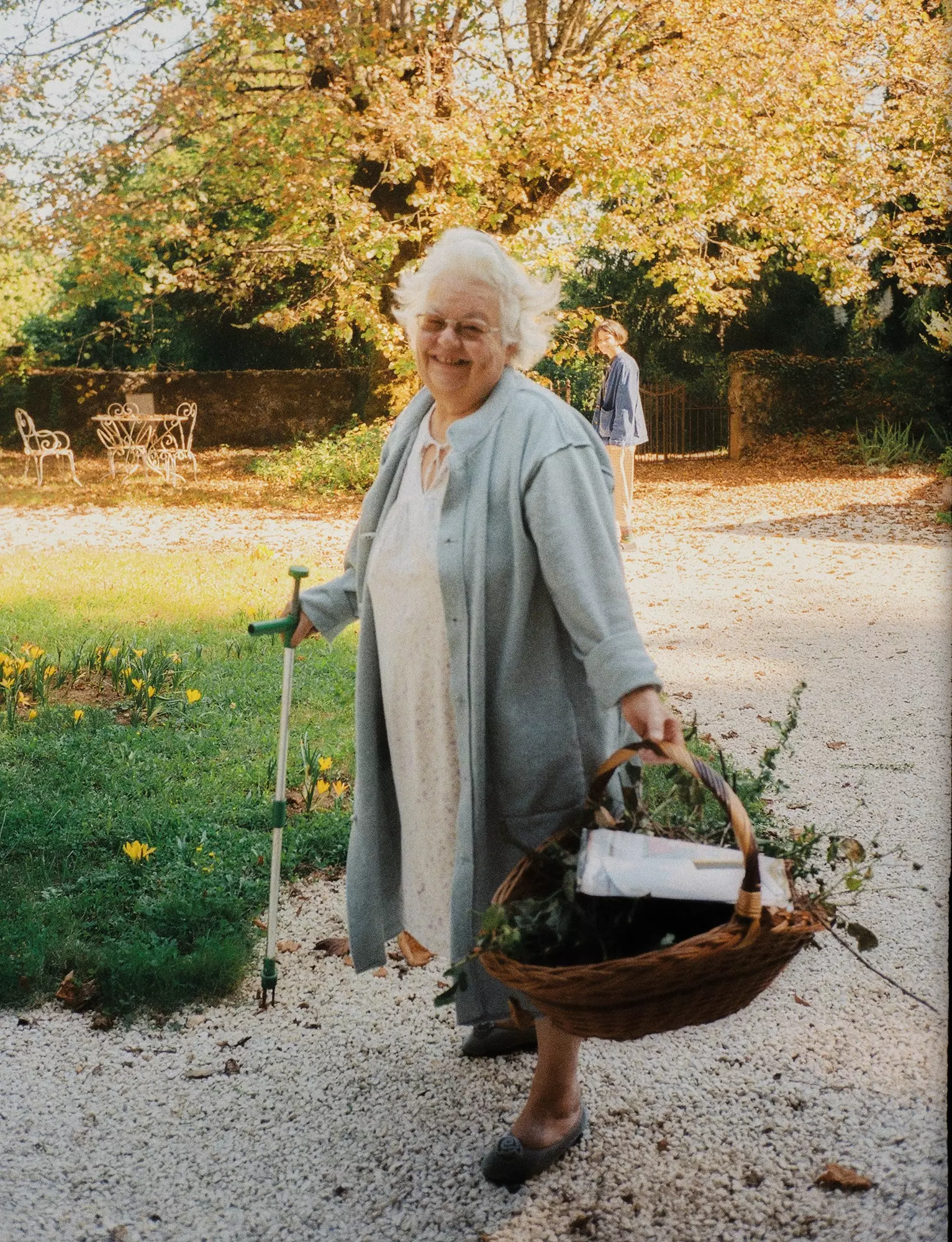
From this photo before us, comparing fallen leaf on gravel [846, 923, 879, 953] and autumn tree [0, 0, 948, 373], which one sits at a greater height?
autumn tree [0, 0, 948, 373]

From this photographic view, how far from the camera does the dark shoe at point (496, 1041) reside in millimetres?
3068

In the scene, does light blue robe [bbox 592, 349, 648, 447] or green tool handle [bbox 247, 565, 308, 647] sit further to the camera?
light blue robe [bbox 592, 349, 648, 447]

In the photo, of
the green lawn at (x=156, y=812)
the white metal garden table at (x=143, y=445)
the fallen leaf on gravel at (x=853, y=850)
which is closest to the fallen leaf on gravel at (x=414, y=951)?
the green lawn at (x=156, y=812)

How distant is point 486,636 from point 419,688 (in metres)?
0.25

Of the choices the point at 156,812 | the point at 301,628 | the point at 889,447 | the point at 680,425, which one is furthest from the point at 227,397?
the point at 301,628

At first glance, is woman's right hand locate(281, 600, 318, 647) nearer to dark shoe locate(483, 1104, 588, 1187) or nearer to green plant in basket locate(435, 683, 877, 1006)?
green plant in basket locate(435, 683, 877, 1006)

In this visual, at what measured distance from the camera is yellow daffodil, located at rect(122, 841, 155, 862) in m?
3.91

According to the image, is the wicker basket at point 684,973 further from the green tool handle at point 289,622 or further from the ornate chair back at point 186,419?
the ornate chair back at point 186,419

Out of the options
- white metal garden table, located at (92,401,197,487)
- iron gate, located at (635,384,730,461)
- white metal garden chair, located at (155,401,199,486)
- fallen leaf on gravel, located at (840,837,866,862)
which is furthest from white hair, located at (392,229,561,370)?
iron gate, located at (635,384,730,461)

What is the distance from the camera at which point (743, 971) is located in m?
1.97

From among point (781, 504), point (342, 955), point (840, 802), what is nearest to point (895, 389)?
point (781, 504)

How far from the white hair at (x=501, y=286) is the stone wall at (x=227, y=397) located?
2004cm

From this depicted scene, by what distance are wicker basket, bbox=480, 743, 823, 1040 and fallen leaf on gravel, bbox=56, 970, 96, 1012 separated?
1.77 meters

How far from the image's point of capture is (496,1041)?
3068 mm
